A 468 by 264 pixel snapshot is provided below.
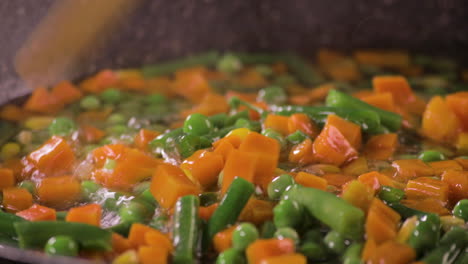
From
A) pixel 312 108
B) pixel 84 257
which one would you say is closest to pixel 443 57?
pixel 312 108

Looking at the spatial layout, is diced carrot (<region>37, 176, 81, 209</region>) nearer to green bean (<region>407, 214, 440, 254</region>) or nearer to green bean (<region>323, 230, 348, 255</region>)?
green bean (<region>323, 230, 348, 255</region>)

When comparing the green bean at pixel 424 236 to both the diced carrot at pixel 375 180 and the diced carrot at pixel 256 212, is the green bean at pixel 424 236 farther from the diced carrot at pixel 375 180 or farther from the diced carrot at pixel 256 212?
the diced carrot at pixel 256 212

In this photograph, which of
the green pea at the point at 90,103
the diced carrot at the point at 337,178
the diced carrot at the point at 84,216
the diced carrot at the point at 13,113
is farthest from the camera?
the green pea at the point at 90,103

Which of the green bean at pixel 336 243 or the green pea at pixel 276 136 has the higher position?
the green pea at pixel 276 136

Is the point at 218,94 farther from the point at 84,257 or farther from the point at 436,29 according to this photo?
the point at 84,257

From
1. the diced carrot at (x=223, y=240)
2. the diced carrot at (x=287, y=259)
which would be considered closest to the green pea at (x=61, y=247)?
the diced carrot at (x=223, y=240)
